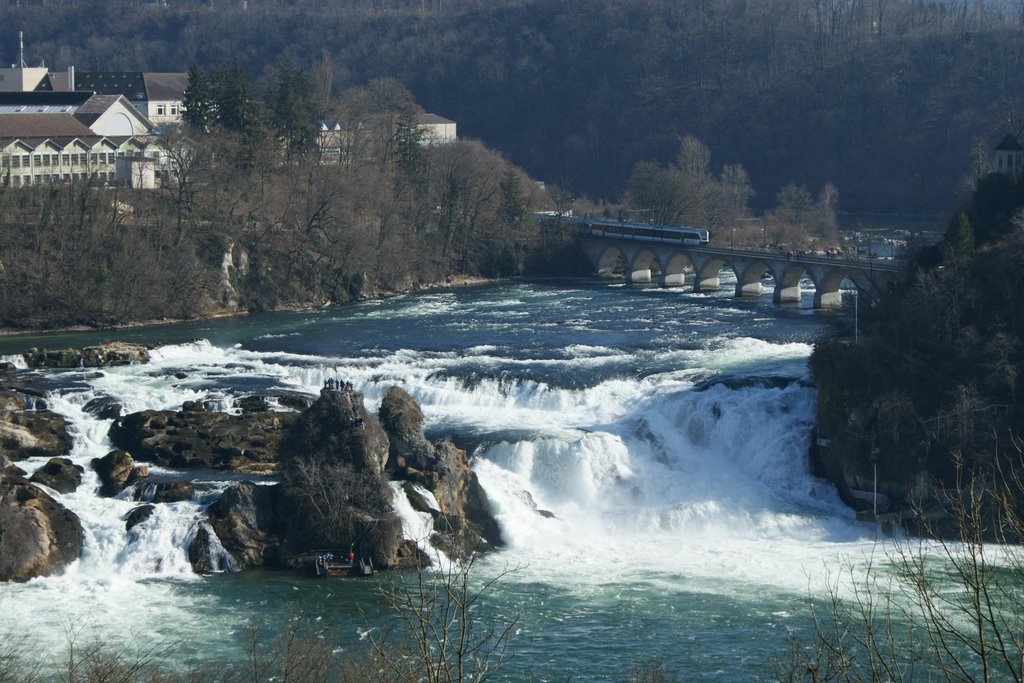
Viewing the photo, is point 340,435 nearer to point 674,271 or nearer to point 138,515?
point 138,515

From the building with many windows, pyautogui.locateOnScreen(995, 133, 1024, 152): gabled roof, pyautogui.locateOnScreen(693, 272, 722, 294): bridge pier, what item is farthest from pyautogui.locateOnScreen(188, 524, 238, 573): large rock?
pyautogui.locateOnScreen(693, 272, 722, 294): bridge pier

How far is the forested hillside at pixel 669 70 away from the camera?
121 m

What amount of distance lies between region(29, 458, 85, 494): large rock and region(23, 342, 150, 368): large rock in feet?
46.4

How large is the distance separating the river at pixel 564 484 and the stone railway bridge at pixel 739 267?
295 centimetres

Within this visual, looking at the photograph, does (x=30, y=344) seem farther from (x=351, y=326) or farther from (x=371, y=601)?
(x=371, y=601)

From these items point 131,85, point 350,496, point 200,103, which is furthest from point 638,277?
point 350,496

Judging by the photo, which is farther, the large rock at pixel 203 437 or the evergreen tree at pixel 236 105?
the evergreen tree at pixel 236 105

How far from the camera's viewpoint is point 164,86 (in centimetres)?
11125

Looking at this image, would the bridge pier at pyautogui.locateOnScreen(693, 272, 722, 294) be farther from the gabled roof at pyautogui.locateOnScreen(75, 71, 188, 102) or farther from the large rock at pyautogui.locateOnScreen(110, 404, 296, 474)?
the gabled roof at pyautogui.locateOnScreen(75, 71, 188, 102)

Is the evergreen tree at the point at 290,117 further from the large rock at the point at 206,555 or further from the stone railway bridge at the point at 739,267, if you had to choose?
the large rock at the point at 206,555

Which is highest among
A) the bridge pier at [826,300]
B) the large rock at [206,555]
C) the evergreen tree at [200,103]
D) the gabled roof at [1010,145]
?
the evergreen tree at [200,103]

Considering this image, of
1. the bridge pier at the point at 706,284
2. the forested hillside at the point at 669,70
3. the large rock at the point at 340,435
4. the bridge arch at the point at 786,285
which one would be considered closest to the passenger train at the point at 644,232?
the bridge pier at the point at 706,284

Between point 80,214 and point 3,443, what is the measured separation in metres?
28.8

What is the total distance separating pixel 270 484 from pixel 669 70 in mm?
103445
